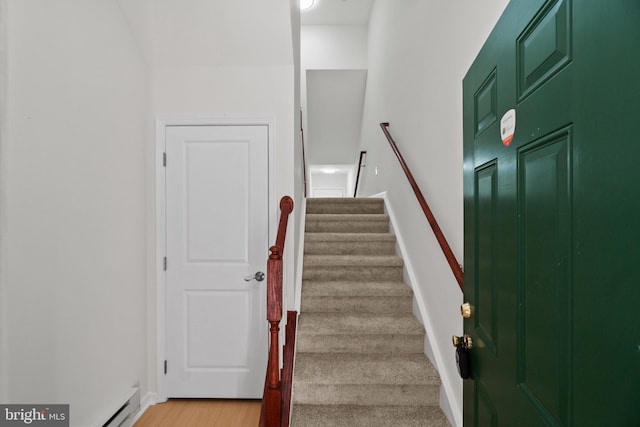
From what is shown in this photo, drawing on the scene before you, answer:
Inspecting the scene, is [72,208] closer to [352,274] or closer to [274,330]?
[274,330]

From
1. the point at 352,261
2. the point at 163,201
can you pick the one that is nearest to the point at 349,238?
the point at 352,261

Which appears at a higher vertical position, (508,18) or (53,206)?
(508,18)

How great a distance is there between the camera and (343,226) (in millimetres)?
3197

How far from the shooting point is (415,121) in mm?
2473

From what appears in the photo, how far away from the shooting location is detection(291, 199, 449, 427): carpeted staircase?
Answer: 1751 mm

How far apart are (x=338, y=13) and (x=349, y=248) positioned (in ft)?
13.0

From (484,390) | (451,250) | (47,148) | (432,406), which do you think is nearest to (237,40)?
(47,148)

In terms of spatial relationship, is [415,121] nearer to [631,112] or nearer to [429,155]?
[429,155]

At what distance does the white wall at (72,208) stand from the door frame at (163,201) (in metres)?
0.11

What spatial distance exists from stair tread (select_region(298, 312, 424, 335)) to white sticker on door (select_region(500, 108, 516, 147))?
1640mm

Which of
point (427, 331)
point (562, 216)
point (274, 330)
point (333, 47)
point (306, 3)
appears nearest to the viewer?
point (562, 216)

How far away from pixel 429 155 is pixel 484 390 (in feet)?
5.12

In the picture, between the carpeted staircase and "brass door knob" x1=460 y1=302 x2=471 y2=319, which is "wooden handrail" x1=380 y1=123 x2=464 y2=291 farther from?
the carpeted staircase

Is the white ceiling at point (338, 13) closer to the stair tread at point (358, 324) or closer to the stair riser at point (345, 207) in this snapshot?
the stair riser at point (345, 207)
